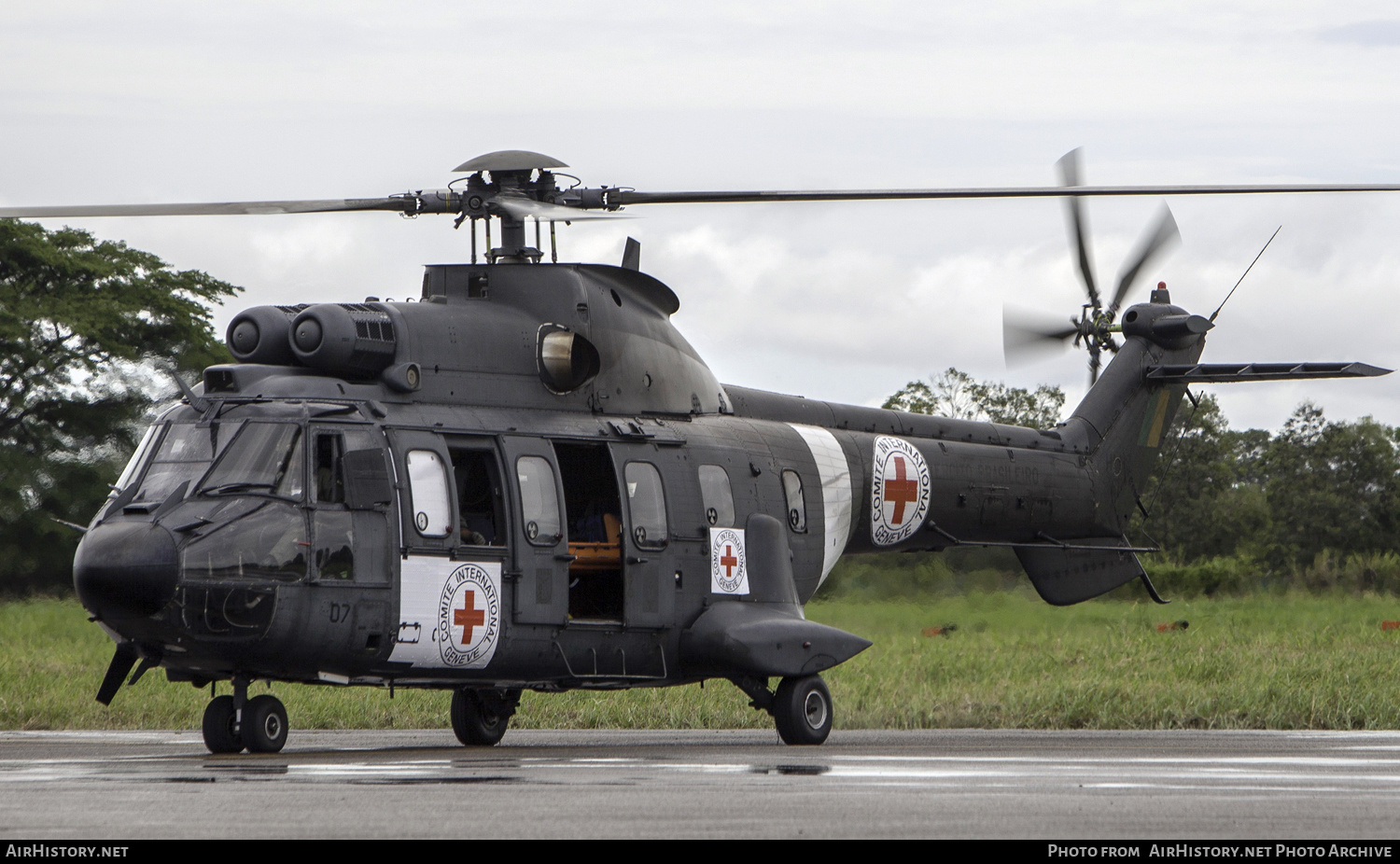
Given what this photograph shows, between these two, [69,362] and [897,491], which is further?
[69,362]

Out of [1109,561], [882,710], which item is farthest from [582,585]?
[1109,561]

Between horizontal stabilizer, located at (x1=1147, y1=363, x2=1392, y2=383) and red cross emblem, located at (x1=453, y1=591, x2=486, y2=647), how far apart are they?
10697mm

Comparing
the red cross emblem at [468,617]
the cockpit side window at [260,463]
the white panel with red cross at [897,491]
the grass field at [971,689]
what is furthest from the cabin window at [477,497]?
the grass field at [971,689]

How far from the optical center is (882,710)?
20203 mm

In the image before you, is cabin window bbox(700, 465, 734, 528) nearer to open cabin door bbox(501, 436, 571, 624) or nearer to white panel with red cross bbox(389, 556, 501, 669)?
open cabin door bbox(501, 436, 571, 624)

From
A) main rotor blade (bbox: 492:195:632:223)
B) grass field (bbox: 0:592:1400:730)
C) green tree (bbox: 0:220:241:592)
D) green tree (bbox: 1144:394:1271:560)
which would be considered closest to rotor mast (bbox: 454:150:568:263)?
main rotor blade (bbox: 492:195:632:223)

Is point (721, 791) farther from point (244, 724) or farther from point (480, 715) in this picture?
point (480, 715)

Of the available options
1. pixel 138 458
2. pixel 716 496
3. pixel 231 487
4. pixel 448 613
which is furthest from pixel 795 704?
pixel 138 458

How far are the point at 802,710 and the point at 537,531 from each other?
10.4 feet

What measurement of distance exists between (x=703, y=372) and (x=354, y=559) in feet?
16.3

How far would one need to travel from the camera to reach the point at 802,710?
1617 centimetres

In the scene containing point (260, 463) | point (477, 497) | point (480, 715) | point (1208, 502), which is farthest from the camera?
point (1208, 502)

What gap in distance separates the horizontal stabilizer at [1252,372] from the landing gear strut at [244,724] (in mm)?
12227

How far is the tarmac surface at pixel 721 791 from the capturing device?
796cm
